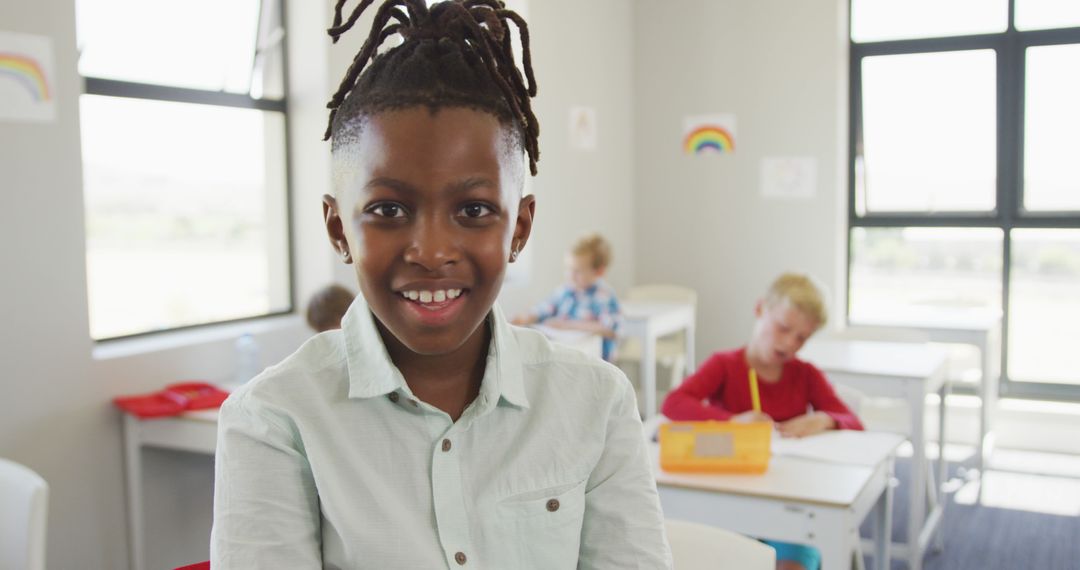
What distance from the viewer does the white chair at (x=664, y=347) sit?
5113 millimetres

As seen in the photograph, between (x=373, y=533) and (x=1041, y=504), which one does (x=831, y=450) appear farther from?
(x=1041, y=504)

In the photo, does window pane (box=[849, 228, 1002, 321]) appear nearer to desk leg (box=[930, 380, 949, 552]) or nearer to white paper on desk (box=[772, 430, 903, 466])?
desk leg (box=[930, 380, 949, 552])

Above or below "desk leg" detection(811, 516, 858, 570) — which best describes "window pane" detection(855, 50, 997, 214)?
above

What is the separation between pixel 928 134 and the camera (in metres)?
5.71

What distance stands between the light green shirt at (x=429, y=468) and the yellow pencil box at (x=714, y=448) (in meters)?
1.17

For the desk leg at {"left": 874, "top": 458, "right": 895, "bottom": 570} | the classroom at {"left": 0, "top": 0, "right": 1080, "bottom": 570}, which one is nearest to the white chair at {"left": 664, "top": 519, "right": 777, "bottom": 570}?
the classroom at {"left": 0, "top": 0, "right": 1080, "bottom": 570}

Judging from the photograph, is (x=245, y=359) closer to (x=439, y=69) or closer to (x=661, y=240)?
(x=439, y=69)

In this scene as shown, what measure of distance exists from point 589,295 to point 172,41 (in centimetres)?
218

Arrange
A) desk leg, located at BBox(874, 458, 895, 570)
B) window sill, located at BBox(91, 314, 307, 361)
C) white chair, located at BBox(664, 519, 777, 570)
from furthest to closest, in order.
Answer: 1. window sill, located at BBox(91, 314, 307, 361)
2. desk leg, located at BBox(874, 458, 895, 570)
3. white chair, located at BBox(664, 519, 777, 570)

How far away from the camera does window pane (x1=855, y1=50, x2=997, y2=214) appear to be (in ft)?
18.3

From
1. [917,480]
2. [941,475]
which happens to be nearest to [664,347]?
[941,475]

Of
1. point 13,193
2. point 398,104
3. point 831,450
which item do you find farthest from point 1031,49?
point 398,104

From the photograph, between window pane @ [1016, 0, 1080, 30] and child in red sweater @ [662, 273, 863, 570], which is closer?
child in red sweater @ [662, 273, 863, 570]

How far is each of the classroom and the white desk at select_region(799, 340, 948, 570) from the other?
→ 15 millimetres
